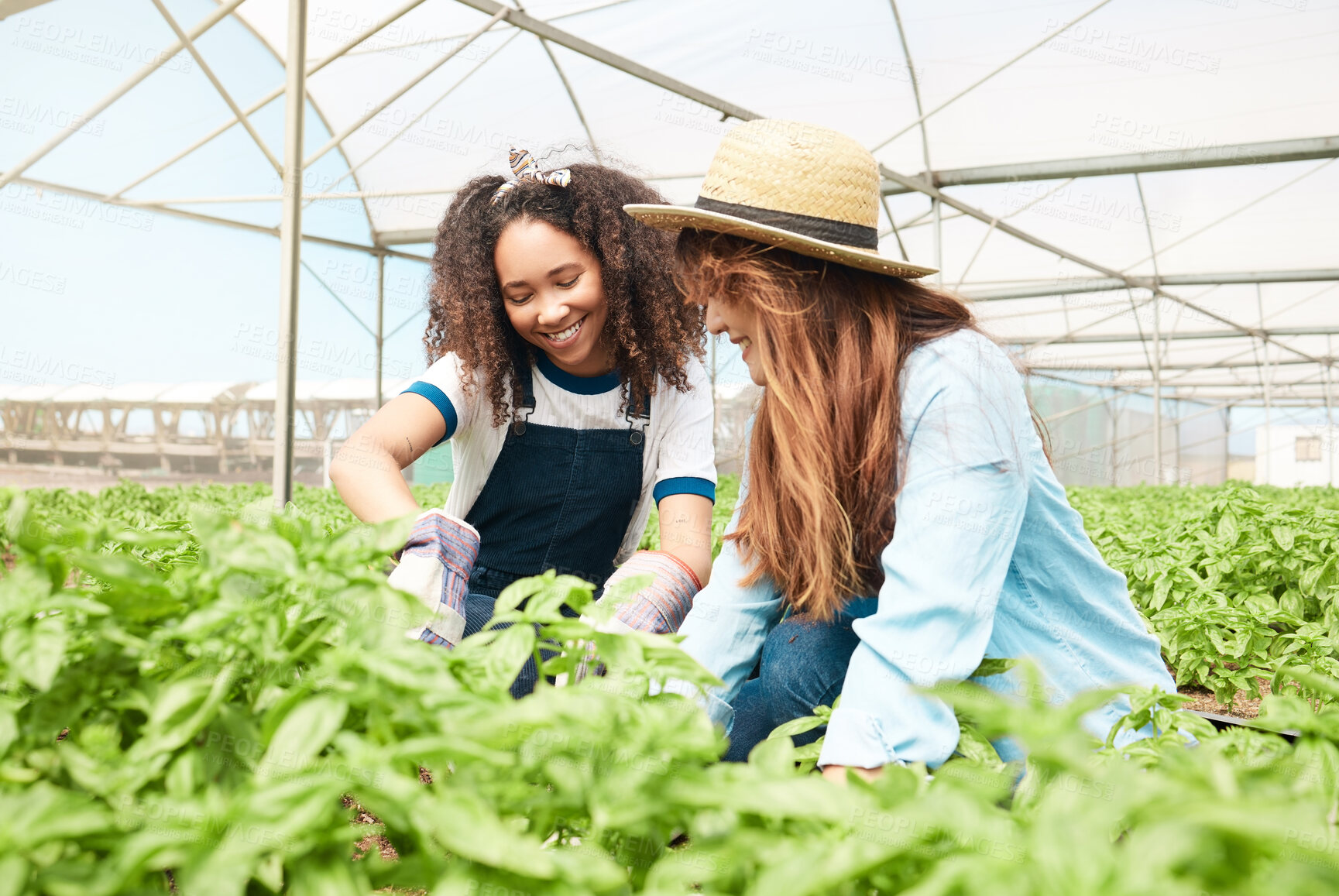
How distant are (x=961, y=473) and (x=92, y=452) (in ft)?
30.6

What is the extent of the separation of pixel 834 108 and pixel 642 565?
22.2 feet

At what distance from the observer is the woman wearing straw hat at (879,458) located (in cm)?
130

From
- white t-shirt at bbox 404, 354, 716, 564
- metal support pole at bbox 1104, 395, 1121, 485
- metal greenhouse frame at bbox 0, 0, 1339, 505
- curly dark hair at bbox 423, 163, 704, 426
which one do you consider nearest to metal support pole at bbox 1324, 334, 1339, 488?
metal greenhouse frame at bbox 0, 0, 1339, 505

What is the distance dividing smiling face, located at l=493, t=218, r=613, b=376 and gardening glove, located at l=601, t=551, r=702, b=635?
1.84ft

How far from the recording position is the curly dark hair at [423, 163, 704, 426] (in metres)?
2.22

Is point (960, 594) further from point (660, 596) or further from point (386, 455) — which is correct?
point (386, 455)

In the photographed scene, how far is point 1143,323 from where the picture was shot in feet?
49.3

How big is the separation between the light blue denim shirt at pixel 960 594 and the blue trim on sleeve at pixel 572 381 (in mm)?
792

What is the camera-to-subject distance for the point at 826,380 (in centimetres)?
150

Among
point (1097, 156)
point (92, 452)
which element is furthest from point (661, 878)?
point (92, 452)

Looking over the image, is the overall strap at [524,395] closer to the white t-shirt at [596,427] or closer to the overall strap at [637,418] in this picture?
the white t-shirt at [596,427]

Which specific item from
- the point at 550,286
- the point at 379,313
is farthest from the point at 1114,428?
the point at 550,286

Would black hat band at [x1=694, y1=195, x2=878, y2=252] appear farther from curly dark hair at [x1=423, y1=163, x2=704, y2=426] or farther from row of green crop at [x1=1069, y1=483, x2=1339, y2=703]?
row of green crop at [x1=1069, y1=483, x2=1339, y2=703]

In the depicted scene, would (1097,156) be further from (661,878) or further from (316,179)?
(661,878)
